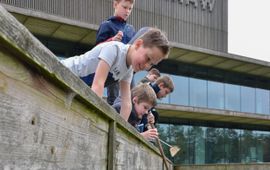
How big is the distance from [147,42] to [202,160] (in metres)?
19.1

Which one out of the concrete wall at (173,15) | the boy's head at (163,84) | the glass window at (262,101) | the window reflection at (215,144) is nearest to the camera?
the boy's head at (163,84)

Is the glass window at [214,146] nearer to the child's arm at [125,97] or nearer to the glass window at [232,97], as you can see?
the glass window at [232,97]

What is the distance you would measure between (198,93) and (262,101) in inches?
168

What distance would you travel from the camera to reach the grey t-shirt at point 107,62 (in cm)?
330

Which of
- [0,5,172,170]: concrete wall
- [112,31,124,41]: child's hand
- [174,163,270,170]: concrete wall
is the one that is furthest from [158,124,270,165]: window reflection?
[0,5,172,170]: concrete wall

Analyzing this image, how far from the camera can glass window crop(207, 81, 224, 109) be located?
2171cm

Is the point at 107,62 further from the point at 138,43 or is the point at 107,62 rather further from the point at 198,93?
the point at 198,93

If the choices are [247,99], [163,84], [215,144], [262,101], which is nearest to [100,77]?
[163,84]

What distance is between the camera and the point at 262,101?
2417 cm

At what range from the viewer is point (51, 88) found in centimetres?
171

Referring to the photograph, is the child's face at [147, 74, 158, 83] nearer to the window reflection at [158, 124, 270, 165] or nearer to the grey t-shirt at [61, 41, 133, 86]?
the grey t-shirt at [61, 41, 133, 86]

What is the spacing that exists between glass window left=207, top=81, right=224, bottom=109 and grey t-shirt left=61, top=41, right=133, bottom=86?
59.9ft

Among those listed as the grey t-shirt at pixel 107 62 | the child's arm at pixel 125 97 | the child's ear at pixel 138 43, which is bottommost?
the child's arm at pixel 125 97

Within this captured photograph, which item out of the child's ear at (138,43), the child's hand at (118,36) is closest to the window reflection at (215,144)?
the child's hand at (118,36)
